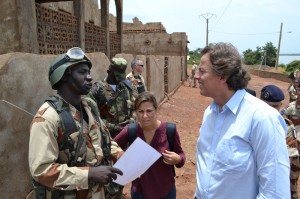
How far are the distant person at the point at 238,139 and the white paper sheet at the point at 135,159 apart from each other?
0.49 meters

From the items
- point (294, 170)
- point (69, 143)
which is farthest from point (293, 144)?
point (69, 143)

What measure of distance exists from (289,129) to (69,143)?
244 centimetres

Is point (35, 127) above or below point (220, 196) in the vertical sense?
above

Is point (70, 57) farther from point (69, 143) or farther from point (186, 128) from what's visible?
point (186, 128)

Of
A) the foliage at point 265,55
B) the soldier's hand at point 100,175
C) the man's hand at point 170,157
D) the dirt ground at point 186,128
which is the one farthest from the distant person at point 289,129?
the foliage at point 265,55

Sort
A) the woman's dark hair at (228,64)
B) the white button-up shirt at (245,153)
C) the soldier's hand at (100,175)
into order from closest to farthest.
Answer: the white button-up shirt at (245,153) < the woman's dark hair at (228,64) < the soldier's hand at (100,175)

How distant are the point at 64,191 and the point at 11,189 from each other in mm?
712

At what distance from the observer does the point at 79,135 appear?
170 centimetres

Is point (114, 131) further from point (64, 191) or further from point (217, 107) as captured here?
point (217, 107)

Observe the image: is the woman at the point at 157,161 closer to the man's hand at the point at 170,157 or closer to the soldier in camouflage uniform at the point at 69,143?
the man's hand at the point at 170,157

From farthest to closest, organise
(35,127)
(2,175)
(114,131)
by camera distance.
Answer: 1. (114,131)
2. (2,175)
3. (35,127)

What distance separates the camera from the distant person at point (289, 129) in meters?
2.80

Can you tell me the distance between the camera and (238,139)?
1493mm

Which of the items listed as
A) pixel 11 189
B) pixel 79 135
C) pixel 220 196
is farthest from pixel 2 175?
pixel 220 196
